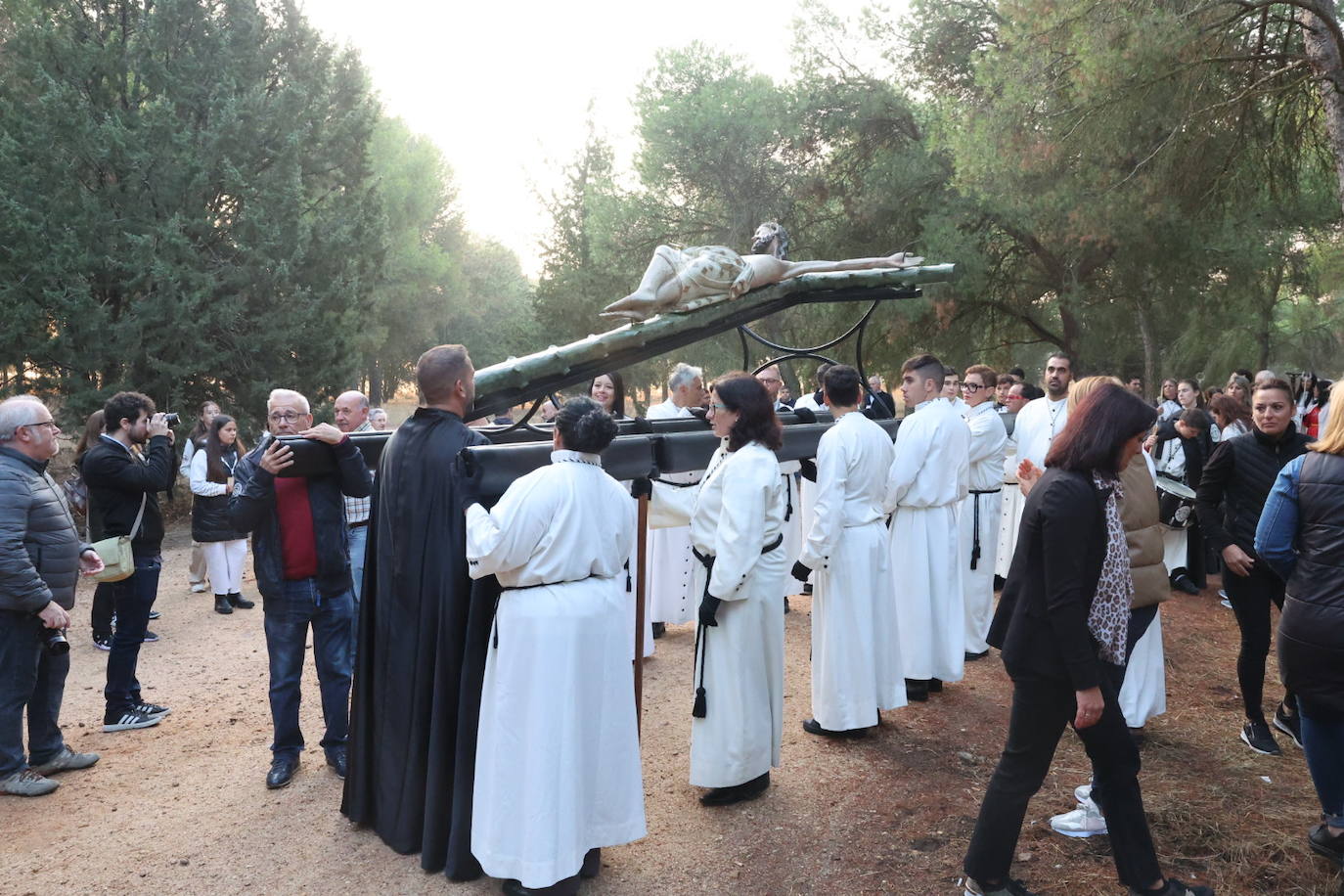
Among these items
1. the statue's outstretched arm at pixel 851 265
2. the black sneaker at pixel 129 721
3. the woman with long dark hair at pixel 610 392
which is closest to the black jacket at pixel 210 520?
the black sneaker at pixel 129 721

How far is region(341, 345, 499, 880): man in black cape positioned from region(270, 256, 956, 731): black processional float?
179mm

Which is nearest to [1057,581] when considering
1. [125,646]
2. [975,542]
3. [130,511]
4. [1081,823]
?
[1081,823]

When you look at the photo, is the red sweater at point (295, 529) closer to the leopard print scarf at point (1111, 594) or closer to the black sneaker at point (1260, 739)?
the leopard print scarf at point (1111, 594)

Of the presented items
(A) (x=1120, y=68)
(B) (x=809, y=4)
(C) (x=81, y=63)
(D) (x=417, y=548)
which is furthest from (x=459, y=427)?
(B) (x=809, y=4)

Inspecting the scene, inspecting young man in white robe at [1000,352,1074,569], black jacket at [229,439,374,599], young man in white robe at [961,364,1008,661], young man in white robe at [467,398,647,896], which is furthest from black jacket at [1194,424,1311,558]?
black jacket at [229,439,374,599]

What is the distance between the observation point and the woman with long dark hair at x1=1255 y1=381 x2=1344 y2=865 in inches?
144

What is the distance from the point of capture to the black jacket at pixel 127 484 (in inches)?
235

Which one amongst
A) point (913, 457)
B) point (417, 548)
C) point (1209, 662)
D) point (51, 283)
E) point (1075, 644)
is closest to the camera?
point (1075, 644)

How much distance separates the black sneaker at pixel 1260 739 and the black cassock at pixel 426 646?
425cm

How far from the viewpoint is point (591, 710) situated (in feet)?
11.9

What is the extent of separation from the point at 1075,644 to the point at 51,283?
15.8 metres

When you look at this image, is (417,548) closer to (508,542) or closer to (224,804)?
(508,542)

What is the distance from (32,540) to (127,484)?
1196 millimetres

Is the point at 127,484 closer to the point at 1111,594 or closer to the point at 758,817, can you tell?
the point at 758,817
